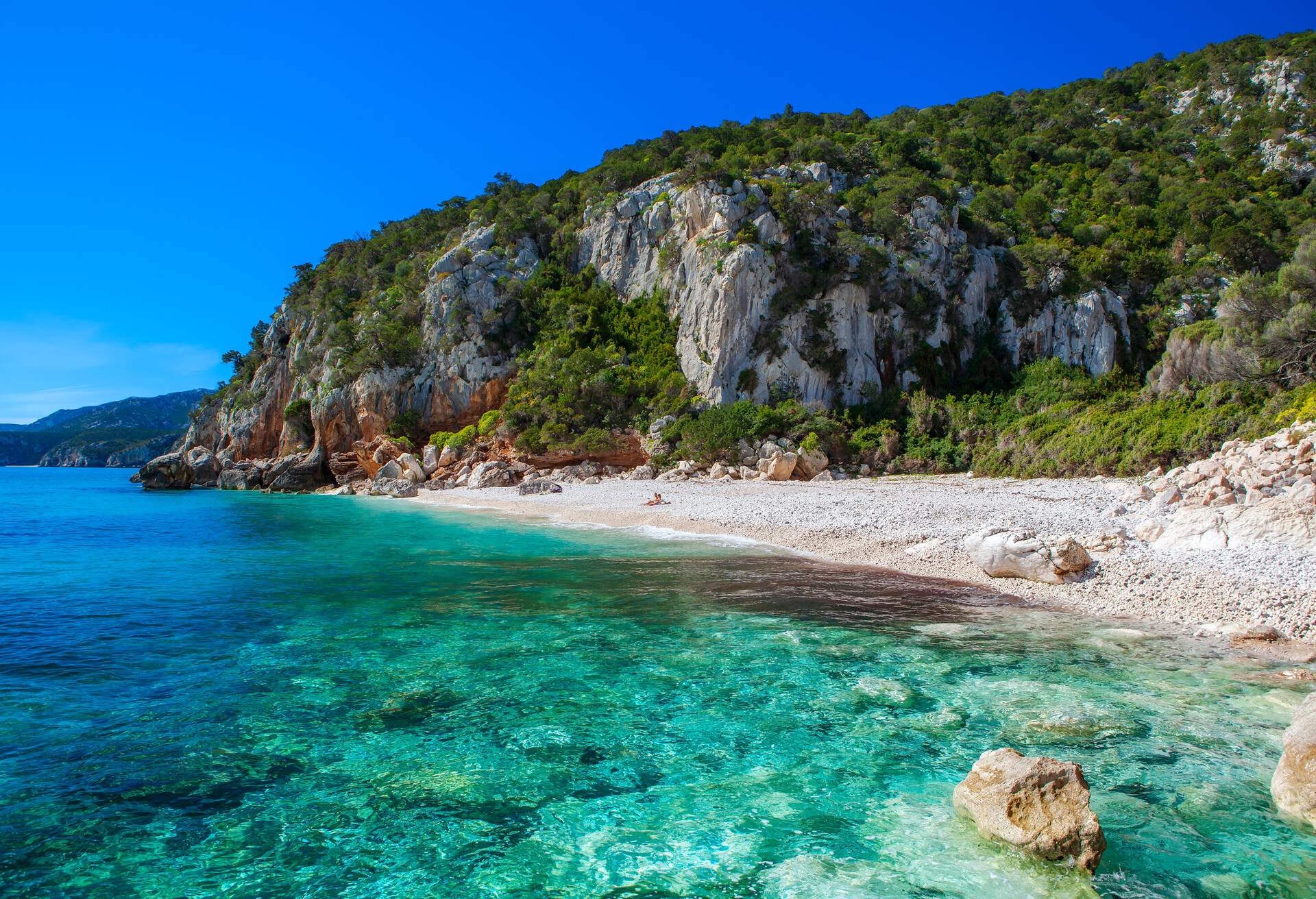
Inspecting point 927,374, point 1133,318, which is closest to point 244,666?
point 927,374

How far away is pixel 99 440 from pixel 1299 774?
194 m

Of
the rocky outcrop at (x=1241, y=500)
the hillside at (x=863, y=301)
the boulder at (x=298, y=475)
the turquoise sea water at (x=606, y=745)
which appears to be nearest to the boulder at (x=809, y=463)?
the hillside at (x=863, y=301)

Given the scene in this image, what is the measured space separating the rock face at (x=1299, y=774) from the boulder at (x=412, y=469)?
42.9 m

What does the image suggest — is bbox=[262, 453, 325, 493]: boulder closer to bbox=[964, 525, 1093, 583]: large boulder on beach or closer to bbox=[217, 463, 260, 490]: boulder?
bbox=[217, 463, 260, 490]: boulder

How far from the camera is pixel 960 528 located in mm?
16547

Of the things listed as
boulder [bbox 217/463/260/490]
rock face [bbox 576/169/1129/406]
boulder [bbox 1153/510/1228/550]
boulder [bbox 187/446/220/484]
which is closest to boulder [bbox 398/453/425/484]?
boulder [bbox 217/463/260/490]

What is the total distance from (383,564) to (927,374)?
35277 mm

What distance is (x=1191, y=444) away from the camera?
2383 centimetres

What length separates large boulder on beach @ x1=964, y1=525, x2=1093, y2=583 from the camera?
1188 centimetres

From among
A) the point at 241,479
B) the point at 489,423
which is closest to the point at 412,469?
the point at 489,423

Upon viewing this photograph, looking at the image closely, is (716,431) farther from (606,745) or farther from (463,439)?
(606,745)

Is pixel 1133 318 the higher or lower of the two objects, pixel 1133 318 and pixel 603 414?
the higher

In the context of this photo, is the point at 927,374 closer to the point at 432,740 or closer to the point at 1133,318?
the point at 1133,318

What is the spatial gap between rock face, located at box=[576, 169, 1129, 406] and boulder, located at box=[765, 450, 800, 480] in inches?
307
